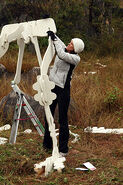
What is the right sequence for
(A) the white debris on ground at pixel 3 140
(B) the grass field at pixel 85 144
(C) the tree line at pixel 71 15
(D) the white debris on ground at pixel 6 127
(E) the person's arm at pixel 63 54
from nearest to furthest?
(B) the grass field at pixel 85 144, (E) the person's arm at pixel 63 54, (A) the white debris on ground at pixel 3 140, (D) the white debris on ground at pixel 6 127, (C) the tree line at pixel 71 15

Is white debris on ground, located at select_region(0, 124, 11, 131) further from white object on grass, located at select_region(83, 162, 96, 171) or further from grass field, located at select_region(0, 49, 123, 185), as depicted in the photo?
white object on grass, located at select_region(83, 162, 96, 171)

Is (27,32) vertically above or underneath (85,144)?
above

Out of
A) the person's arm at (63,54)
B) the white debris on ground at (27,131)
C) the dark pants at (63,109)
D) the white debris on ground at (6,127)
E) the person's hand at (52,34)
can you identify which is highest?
the person's hand at (52,34)

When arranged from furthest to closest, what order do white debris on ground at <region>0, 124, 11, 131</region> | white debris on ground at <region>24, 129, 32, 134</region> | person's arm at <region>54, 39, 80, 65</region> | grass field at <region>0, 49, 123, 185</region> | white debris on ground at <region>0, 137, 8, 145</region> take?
white debris on ground at <region>0, 124, 11, 131</region> < white debris on ground at <region>24, 129, 32, 134</region> < white debris on ground at <region>0, 137, 8, 145</region> < person's arm at <region>54, 39, 80, 65</region> < grass field at <region>0, 49, 123, 185</region>

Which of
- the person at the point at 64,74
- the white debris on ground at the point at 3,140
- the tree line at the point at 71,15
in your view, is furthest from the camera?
the tree line at the point at 71,15

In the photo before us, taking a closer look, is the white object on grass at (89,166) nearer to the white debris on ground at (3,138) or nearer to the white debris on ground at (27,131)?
the white debris on ground at (3,138)

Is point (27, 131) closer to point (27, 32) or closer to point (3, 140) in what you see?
point (3, 140)

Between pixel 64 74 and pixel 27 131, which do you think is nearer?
pixel 64 74

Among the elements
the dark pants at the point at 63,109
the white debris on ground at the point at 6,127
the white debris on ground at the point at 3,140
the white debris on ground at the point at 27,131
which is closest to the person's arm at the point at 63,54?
the dark pants at the point at 63,109

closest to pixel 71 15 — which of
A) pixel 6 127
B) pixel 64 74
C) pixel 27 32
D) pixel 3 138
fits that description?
pixel 6 127

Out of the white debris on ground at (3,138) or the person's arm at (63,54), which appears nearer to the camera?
the person's arm at (63,54)

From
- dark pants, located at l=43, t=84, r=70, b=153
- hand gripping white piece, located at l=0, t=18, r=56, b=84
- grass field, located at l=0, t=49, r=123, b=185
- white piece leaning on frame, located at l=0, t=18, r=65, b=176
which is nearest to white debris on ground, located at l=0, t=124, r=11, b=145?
grass field, located at l=0, t=49, r=123, b=185

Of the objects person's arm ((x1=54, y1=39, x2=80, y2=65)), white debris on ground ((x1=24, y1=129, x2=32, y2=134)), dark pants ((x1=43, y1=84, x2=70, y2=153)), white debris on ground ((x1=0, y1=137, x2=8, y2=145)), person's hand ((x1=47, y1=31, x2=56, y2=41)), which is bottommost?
white debris on ground ((x1=24, y1=129, x2=32, y2=134))

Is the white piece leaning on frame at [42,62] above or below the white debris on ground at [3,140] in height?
above
